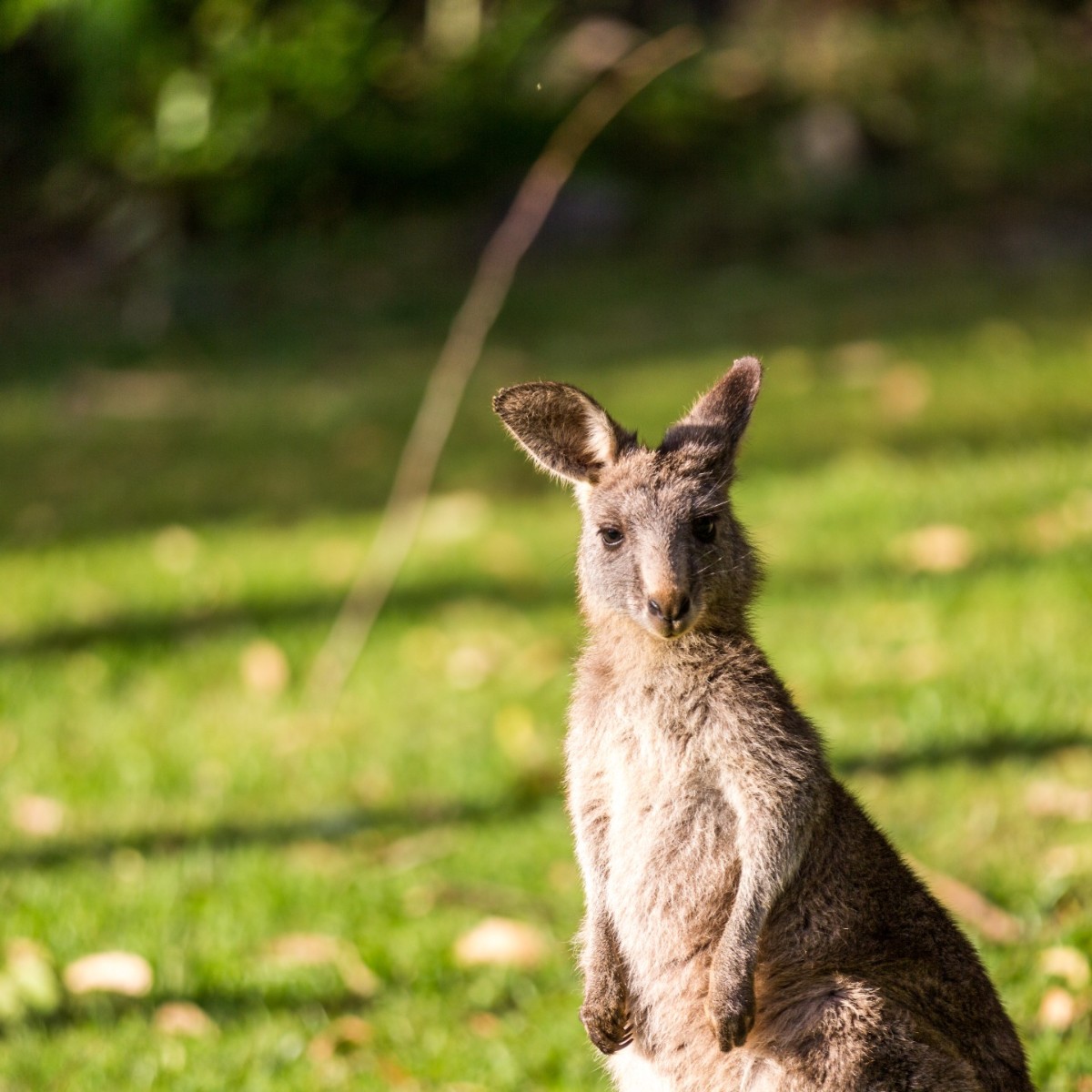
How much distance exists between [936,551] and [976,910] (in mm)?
2455

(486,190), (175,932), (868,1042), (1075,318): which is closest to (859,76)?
(486,190)

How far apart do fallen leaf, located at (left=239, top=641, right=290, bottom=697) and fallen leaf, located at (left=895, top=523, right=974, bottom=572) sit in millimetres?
2362

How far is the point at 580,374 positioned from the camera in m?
8.94

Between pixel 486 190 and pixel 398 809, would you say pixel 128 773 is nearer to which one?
pixel 398 809

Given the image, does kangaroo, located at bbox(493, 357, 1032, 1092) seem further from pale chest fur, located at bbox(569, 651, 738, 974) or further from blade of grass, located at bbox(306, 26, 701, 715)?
blade of grass, located at bbox(306, 26, 701, 715)

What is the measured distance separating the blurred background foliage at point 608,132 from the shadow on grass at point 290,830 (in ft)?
22.1

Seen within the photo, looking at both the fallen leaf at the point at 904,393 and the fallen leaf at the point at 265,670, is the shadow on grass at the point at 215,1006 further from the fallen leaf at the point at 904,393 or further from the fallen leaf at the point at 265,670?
the fallen leaf at the point at 904,393

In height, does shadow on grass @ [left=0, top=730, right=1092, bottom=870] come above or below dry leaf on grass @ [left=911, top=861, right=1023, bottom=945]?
above

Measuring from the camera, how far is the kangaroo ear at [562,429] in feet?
9.21

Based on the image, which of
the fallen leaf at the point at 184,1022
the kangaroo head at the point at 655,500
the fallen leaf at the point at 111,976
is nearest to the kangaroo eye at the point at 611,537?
the kangaroo head at the point at 655,500

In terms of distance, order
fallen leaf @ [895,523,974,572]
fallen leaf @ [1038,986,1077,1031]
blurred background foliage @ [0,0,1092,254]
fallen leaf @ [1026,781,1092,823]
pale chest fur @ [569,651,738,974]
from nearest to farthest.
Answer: pale chest fur @ [569,651,738,974], fallen leaf @ [1038,986,1077,1031], fallen leaf @ [1026,781,1092,823], fallen leaf @ [895,523,974,572], blurred background foliage @ [0,0,1092,254]

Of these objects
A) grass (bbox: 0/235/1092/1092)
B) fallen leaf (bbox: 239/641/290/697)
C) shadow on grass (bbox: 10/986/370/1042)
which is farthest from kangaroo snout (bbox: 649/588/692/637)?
fallen leaf (bbox: 239/641/290/697)

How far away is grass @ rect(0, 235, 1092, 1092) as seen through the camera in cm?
390

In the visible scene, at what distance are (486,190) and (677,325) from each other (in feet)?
9.11
